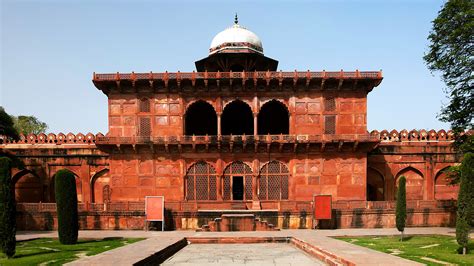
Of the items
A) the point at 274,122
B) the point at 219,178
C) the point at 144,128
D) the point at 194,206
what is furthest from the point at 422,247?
the point at 144,128

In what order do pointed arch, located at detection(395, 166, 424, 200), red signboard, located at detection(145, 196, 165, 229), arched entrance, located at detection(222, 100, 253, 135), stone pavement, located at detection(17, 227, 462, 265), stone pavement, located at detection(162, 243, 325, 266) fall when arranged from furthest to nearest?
arched entrance, located at detection(222, 100, 253, 135) → pointed arch, located at detection(395, 166, 424, 200) → red signboard, located at detection(145, 196, 165, 229) → stone pavement, located at detection(162, 243, 325, 266) → stone pavement, located at detection(17, 227, 462, 265)

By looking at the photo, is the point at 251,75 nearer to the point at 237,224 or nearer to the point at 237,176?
the point at 237,176

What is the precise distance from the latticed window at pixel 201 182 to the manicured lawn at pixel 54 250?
26.8ft

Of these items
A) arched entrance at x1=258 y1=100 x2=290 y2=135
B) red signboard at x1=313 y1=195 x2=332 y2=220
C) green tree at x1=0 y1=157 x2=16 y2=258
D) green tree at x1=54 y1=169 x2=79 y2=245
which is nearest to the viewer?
green tree at x1=0 y1=157 x2=16 y2=258

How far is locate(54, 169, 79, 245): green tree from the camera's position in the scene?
55.9 ft

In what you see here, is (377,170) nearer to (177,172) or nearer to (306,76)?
(306,76)

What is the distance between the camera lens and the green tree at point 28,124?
182 feet

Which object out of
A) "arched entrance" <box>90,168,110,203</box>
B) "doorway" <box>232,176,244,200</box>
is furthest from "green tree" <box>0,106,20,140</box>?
"doorway" <box>232,176,244,200</box>

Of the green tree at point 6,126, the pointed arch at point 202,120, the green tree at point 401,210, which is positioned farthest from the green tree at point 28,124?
the green tree at point 401,210

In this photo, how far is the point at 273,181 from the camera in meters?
26.0

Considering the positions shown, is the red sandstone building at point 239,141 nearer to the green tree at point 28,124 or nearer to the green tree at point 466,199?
the green tree at point 466,199

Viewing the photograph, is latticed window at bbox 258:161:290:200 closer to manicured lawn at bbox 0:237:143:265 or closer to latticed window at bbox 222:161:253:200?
latticed window at bbox 222:161:253:200

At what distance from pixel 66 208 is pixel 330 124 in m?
16.0

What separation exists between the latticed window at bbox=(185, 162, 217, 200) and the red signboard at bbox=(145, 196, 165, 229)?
467cm
